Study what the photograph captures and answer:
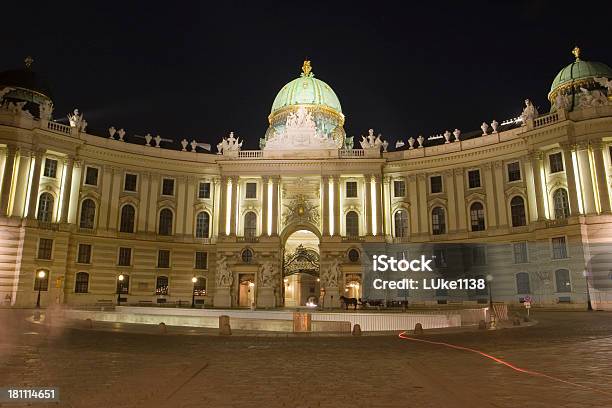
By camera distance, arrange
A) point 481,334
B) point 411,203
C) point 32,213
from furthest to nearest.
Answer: point 411,203 < point 32,213 < point 481,334

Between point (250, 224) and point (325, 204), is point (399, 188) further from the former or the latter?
point (250, 224)

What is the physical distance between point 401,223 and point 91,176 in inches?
1440

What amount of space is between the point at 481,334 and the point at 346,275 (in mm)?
33254

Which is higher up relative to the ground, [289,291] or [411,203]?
[411,203]

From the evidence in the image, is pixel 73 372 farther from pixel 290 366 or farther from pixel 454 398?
pixel 454 398

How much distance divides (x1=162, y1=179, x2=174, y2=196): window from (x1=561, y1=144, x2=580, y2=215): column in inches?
1719

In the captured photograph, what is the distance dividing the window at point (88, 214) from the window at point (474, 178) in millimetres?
43001

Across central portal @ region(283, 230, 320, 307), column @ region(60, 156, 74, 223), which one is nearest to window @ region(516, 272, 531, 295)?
central portal @ region(283, 230, 320, 307)

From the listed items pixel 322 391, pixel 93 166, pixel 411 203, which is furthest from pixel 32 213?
pixel 322 391

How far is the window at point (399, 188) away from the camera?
Result: 57.3 meters

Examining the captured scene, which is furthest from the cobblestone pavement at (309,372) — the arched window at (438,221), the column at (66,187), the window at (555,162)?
the arched window at (438,221)

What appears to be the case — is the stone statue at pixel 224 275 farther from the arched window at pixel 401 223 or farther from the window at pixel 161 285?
the arched window at pixel 401 223

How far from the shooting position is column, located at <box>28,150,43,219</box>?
1839 inches

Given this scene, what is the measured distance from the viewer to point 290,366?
1146cm
